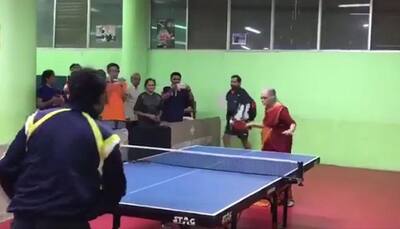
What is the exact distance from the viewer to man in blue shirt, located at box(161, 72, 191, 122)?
34.9ft

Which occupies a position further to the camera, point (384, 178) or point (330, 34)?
point (330, 34)

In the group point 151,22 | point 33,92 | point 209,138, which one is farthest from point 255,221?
point 151,22

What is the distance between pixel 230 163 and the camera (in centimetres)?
611

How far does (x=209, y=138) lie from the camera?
11.6 metres

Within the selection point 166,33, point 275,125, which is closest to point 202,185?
point 275,125

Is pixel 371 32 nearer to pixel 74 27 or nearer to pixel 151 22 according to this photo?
pixel 151 22

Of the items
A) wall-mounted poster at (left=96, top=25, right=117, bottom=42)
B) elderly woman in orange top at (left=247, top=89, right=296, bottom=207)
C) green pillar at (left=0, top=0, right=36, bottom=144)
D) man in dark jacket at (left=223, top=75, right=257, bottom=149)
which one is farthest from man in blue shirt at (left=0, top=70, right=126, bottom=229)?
wall-mounted poster at (left=96, top=25, right=117, bottom=42)

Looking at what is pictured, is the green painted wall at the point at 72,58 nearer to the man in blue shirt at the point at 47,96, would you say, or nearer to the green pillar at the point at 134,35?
the green pillar at the point at 134,35

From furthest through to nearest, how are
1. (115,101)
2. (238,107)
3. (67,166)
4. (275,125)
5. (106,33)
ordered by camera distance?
(106,33) → (238,107) → (115,101) → (275,125) → (67,166)

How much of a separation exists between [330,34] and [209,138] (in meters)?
3.06

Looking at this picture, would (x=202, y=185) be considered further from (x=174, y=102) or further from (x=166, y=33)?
(x=166, y=33)

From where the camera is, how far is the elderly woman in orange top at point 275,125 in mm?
7340

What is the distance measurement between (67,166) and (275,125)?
198 inches

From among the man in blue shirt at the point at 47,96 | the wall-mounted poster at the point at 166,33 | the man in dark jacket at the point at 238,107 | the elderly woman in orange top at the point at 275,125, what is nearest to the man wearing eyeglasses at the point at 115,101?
the man in blue shirt at the point at 47,96
